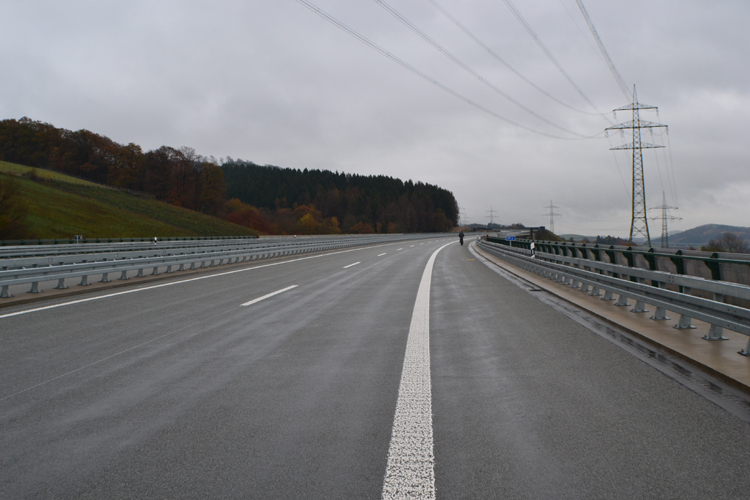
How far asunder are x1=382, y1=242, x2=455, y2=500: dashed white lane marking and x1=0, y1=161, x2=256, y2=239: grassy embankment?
46609 millimetres

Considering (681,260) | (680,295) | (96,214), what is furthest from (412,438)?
(96,214)

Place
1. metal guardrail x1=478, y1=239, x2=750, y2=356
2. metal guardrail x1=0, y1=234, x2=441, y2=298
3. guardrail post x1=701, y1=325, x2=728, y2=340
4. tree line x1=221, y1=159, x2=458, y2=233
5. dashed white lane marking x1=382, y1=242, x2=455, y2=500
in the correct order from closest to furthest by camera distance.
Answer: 1. dashed white lane marking x1=382, y1=242, x2=455, y2=500
2. metal guardrail x1=478, y1=239, x2=750, y2=356
3. guardrail post x1=701, y1=325, x2=728, y2=340
4. metal guardrail x1=0, y1=234, x2=441, y2=298
5. tree line x1=221, y1=159, x2=458, y2=233

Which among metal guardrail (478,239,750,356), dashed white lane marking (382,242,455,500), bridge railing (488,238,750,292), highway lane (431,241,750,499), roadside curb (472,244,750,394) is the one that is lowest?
highway lane (431,241,750,499)

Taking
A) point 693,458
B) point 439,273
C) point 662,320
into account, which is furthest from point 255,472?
point 439,273

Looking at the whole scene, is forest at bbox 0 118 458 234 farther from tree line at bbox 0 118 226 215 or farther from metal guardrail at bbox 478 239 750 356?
metal guardrail at bbox 478 239 750 356

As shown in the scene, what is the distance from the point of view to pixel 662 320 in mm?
7387

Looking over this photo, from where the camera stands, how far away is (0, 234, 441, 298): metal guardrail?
414 inches

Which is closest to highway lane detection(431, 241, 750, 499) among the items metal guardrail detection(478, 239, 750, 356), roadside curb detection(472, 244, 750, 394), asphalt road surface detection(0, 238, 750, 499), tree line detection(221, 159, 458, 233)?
asphalt road surface detection(0, 238, 750, 499)

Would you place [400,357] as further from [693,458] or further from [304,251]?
[304,251]

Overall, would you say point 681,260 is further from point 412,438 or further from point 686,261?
point 412,438

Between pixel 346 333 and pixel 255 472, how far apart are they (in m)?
4.08

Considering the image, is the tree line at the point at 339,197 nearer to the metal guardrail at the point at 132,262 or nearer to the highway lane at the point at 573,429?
the metal guardrail at the point at 132,262

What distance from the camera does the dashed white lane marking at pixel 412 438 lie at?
8.85 ft

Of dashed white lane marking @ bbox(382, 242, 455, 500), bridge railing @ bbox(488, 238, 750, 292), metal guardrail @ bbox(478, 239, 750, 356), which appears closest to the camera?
dashed white lane marking @ bbox(382, 242, 455, 500)
